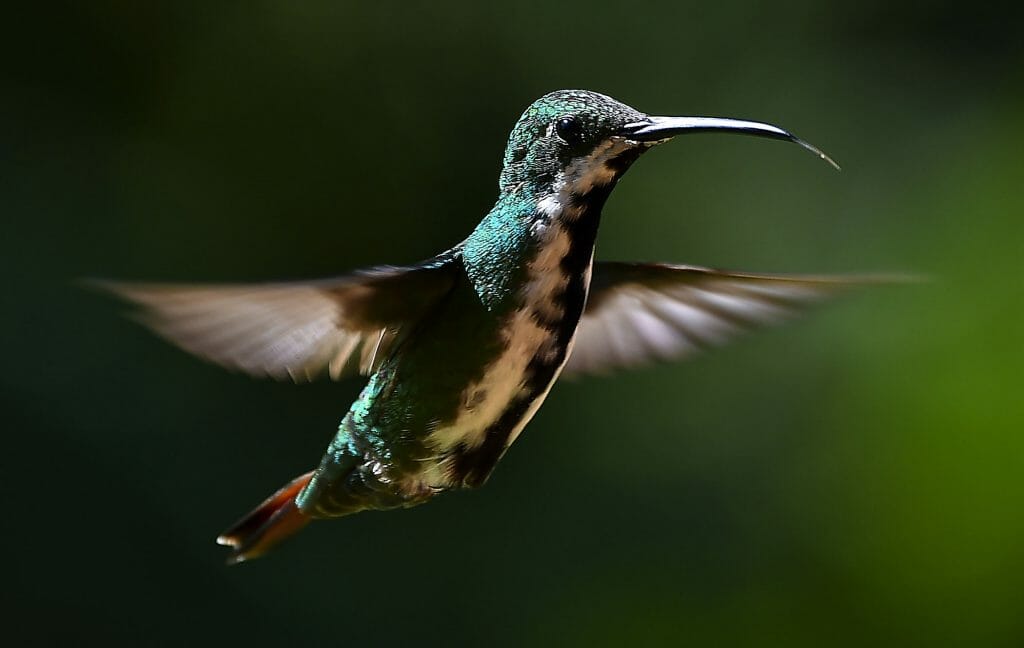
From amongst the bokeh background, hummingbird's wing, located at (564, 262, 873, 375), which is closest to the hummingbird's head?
hummingbird's wing, located at (564, 262, 873, 375)

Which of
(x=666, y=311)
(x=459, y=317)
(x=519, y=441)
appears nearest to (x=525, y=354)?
(x=459, y=317)

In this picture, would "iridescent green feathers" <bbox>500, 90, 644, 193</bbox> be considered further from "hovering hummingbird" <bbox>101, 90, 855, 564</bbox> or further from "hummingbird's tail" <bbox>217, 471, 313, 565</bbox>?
"hummingbird's tail" <bbox>217, 471, 313, 565</bbox>

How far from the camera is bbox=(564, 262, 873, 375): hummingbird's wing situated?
1499 millimetres

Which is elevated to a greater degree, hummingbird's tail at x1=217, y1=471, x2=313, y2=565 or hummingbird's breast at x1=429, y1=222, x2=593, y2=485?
hummingbird's breast at x1=429, y1=222, x2=593, y2=485

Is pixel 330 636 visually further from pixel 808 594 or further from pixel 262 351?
pixel 262 351

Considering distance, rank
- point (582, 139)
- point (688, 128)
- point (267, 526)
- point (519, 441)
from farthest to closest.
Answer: point (519, 441)
point (267, 526)
point (582, 139)
point (688, 128)

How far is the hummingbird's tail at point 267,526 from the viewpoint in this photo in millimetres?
1536

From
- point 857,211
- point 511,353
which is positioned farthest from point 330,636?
point 511,353

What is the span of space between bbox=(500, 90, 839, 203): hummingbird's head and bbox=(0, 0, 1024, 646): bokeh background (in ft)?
5.41

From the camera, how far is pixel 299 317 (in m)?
1.25

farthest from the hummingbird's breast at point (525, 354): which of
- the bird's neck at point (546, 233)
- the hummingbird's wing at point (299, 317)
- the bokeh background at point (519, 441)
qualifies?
the bokeh background at point (519, 441)

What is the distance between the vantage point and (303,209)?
3033 mm

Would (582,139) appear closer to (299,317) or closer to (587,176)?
(587,176)

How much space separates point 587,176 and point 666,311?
0.51 m
